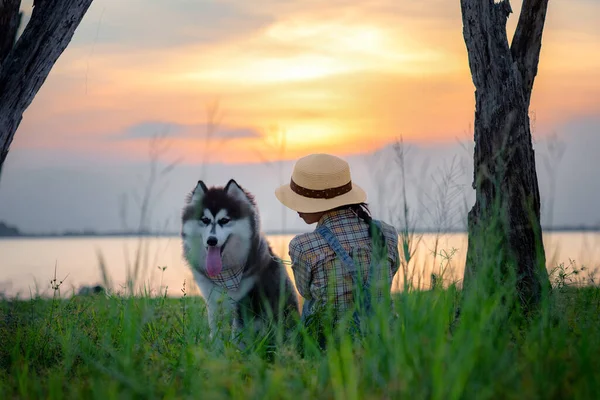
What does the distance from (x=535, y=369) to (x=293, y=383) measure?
1.05 meters

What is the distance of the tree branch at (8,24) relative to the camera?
5.18m

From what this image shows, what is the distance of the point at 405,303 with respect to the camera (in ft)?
9.77

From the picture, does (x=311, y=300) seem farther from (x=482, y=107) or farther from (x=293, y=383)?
(x=482, y=107)

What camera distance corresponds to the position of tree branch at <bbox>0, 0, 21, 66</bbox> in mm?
5184

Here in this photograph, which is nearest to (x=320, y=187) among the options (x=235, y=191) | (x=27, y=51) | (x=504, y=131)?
(x=235, y=191)

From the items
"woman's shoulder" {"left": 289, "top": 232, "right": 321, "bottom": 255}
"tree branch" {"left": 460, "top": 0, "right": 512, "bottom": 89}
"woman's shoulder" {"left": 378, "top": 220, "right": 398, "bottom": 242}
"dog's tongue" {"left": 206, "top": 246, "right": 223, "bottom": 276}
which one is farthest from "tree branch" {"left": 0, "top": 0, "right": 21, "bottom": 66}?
"tree branch" {"left": 460, "top": 0, "right": 512, "bottom": 89}

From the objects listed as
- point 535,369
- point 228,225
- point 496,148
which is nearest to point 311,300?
point 228,225

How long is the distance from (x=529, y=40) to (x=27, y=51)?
4.47 m

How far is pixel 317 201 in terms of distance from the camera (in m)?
4.36

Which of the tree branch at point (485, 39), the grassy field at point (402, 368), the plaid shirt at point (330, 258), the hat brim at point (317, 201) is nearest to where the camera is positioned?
the grassy field at point (402, 368)

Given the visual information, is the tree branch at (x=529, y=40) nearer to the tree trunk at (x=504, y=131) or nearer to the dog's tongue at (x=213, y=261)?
the tree trunk at (x=504, y=131)

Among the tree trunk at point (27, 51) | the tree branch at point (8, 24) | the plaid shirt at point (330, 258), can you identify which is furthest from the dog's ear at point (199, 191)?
the tree branch at point (8, 24)

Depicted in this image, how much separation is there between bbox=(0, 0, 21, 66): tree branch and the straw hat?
109 inches

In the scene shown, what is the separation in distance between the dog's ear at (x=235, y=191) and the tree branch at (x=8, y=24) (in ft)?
7.19
